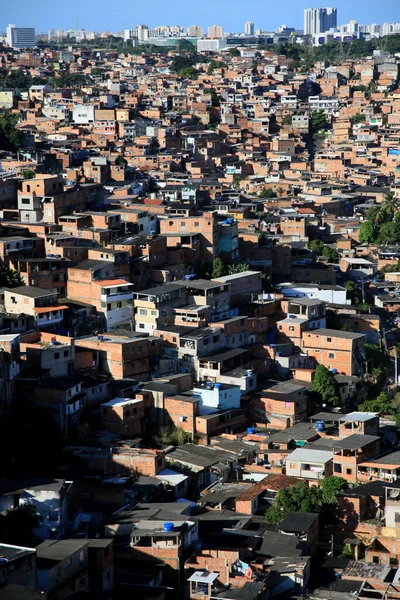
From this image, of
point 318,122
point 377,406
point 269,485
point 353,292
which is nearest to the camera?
point 269,485

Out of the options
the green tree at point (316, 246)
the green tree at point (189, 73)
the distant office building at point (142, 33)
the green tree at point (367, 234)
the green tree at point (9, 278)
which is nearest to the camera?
the green tree at point (9, 278)

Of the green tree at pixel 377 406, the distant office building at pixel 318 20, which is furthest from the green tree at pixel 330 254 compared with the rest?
the distant office building at pixel 318 20

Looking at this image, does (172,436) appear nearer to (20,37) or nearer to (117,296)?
(117,296)

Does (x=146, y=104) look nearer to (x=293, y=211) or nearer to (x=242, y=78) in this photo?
(x=242, y=78)

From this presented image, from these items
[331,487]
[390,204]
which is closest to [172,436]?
[331,487]

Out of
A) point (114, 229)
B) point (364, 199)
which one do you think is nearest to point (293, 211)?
point (364, 199)

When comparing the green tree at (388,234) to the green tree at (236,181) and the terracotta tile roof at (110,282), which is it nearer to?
the green tree at (236,181)

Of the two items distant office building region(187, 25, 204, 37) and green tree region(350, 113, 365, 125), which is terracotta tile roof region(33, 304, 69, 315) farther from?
distant office building region(187, 25, 204, 37)
